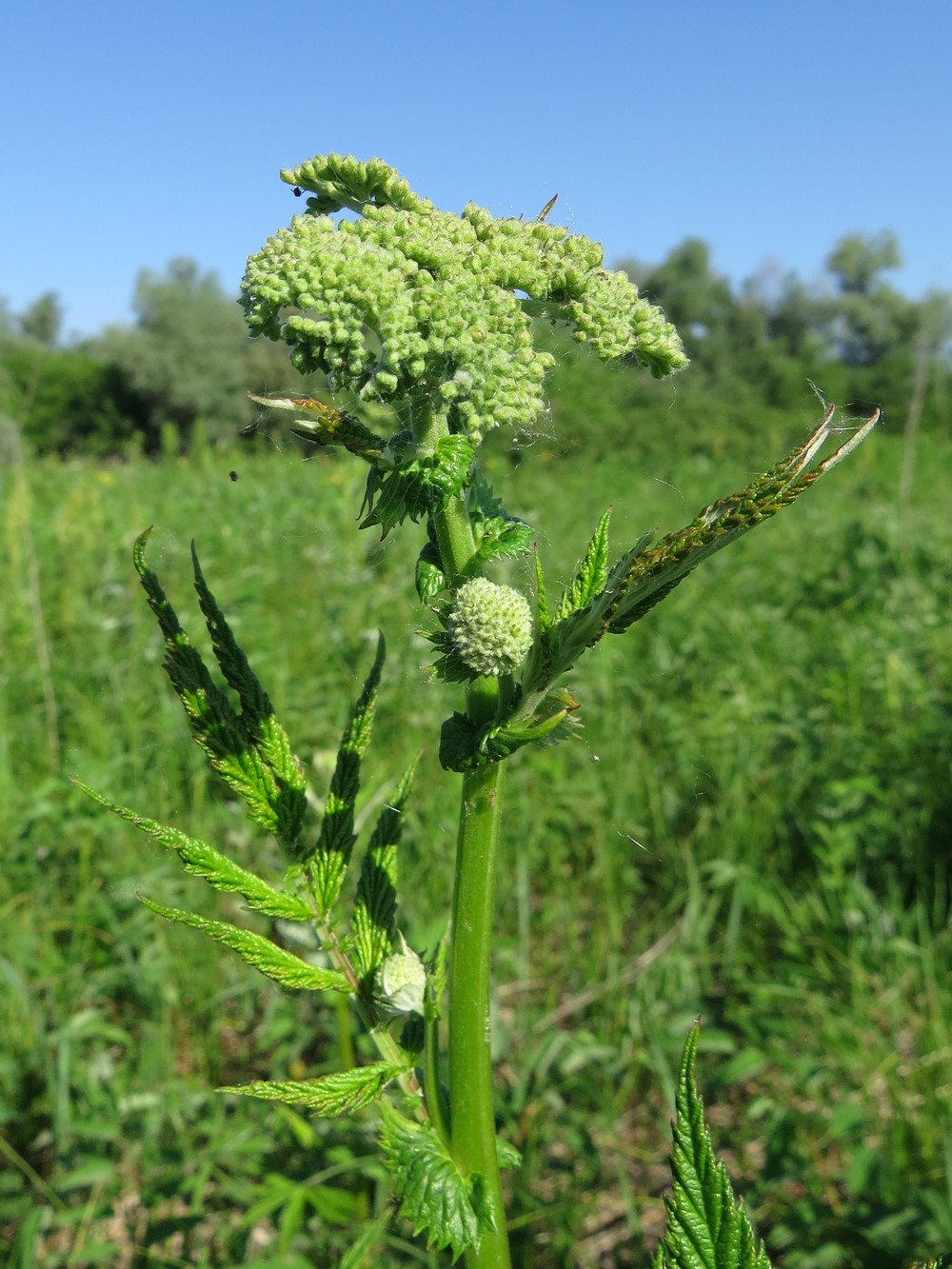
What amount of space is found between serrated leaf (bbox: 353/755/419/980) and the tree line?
18068 millimetres

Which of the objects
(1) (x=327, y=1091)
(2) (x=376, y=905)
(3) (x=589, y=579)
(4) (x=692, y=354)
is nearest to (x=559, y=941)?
(2) (x=376, y=905)

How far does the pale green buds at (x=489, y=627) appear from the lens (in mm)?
909

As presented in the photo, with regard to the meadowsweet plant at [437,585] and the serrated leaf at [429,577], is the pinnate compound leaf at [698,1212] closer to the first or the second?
the meadowsweet plant at [437,585]

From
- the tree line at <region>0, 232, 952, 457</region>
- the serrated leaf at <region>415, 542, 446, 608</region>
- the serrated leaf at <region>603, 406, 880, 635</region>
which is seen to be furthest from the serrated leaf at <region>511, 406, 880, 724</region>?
the tree line at <region>0, 232, 952, 457</region>

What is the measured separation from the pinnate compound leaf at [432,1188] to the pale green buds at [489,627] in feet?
1.59

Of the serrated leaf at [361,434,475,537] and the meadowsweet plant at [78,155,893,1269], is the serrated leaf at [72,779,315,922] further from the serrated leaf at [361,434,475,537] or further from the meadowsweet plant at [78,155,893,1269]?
the serrated leaf at [361,434,475,537]

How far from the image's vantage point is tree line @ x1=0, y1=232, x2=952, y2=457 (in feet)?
74.0

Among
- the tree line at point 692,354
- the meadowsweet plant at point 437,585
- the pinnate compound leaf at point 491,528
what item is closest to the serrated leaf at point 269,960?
the meadowsweet plant at point 437,585

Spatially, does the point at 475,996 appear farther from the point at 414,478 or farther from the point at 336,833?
the point at 414,478

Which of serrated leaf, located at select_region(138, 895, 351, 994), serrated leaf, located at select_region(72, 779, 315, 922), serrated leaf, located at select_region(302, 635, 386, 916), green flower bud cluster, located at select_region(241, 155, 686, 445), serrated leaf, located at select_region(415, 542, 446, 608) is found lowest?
serrated leaf, located at select_region(138, 895, 351, 994)

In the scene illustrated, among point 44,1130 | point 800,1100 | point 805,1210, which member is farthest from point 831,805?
point 44,1130

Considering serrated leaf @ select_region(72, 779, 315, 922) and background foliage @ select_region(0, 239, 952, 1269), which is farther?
background foliage @ select_region(0, 239, 952, 1269)

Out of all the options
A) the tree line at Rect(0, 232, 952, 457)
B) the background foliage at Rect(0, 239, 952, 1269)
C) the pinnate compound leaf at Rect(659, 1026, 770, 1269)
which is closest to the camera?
the pinnate compound leaf at Rect(659, 1026, 770, 1269)

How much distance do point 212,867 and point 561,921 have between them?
228cm
